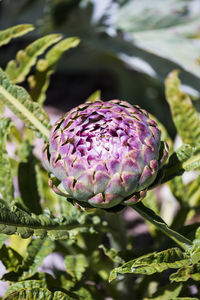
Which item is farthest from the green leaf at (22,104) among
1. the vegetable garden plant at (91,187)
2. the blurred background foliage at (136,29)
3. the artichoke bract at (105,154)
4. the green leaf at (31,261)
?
the blurred background foliage at (136,29)

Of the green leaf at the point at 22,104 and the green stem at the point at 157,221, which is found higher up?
the green leaf at the point at 22,104

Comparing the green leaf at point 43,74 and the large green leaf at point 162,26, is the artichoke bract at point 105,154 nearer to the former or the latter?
the green leaf at point 43,74

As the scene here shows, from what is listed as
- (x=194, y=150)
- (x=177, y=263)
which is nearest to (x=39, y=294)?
(x=177, y=263)

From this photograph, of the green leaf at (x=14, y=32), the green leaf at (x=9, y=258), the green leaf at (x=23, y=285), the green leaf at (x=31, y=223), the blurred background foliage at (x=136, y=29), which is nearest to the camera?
the green leaf at (x=31, y=223)

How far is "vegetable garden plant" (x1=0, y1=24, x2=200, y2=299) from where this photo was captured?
68 cm

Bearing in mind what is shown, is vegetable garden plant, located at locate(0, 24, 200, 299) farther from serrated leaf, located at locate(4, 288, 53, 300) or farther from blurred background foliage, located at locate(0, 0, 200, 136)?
blurred background foliage, located at locate(0, 0, 200, 136)

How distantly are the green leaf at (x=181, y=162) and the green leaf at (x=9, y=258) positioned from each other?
34 centimetres

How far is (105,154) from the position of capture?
683mm

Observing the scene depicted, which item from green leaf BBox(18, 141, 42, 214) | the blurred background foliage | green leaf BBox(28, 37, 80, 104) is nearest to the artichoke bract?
green leaf BBox(18, 141, 42, 214)

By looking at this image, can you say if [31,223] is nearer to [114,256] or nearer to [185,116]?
[114,256]

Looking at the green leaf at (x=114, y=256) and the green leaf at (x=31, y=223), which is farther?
the green leaf at (x=114, y=256)

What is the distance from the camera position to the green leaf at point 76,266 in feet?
2.98

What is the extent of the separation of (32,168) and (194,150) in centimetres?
36

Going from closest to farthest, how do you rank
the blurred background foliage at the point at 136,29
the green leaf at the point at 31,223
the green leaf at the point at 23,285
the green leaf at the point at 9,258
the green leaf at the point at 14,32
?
1. the green leaf at the point at 31,223
2. the green leaf at the point at 23,285
3. the green leaf at the point at 9,258
4. the green leaf at the point at 14,32
5. the blurred background foliage at the point at 136,29
